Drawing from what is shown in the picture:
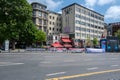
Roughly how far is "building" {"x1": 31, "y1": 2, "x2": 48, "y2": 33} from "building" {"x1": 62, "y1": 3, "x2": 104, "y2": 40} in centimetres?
997

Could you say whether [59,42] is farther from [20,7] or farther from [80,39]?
[20,7]

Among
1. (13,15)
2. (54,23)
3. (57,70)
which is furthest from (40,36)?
(57,70)

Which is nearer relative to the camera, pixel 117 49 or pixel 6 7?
pixel 6 7


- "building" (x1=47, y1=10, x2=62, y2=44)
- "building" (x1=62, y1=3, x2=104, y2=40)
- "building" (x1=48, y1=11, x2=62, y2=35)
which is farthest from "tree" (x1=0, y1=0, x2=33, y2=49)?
"building" (x1=48, y1=11, x2=62, y2=35)

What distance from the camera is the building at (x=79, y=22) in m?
107

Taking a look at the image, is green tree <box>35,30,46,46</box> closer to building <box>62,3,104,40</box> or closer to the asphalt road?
building <box>62,3,104,40</box>

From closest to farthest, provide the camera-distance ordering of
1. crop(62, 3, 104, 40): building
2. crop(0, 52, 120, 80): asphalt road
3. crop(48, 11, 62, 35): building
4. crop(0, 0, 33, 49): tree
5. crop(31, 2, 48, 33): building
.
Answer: crop(0, 52, 120, 80): asphalt road < crop(0, 0, 33, 49): tree < crop(31, 2, 48, 33): building < crop(62, 3, 104, 40): building < crop(48, 11, 62, 35): building

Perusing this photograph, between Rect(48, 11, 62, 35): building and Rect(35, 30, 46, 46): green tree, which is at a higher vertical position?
Rect(48, 11, 62, 35): building

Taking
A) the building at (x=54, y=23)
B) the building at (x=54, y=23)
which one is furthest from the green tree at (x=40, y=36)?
the building at (x=54, y=23)

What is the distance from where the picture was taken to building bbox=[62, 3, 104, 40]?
10725 centimetres

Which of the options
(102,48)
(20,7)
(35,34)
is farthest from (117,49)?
(35,34)

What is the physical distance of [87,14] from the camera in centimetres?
11650

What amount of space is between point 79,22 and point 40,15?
18271mm

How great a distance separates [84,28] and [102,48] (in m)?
56.9
